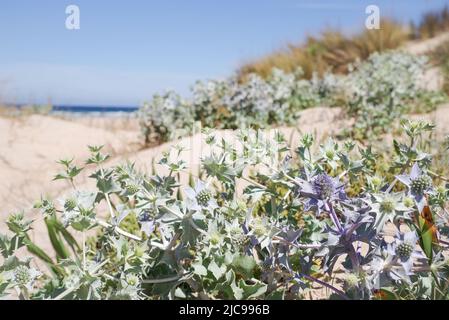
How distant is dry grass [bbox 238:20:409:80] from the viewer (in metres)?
10.7

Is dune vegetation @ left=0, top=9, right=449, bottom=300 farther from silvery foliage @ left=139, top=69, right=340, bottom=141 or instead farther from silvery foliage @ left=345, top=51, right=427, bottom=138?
silvery foliage @ left=139, top=69, right=340, bottom=141

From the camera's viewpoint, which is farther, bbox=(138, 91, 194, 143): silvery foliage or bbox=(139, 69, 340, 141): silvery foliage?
bbox=(138, 91, 194, 143): silvery foliage

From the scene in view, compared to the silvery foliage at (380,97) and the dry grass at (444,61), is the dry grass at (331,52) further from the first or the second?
the silvery foliage at (380,97)

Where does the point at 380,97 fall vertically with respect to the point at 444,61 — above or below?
below

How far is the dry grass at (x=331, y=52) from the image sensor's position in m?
10.7

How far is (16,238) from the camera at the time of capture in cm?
182

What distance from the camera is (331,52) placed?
39.2 ft

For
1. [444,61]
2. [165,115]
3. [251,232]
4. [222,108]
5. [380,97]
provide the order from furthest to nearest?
[444,61] → [222,108] → [165,115] → [380,97] → [251,232]

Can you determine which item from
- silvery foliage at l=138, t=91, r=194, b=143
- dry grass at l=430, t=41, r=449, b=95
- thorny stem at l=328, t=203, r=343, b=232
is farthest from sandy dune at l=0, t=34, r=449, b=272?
thorny stem at l=328, t=203, r=343, b=232

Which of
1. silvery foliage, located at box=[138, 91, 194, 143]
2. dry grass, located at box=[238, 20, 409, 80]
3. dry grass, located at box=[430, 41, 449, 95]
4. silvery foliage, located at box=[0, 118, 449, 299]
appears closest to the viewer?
silvery foliage, located at box=[0, 118, 449, 299]

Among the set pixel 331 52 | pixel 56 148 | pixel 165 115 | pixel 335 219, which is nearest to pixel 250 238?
pixel 335 219

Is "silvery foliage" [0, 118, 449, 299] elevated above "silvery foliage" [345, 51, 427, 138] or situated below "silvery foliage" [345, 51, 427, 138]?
below

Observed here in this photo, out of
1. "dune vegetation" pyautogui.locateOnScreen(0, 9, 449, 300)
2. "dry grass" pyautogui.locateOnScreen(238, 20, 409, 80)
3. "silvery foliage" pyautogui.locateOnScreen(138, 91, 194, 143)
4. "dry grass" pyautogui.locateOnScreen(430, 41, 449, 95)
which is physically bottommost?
"dune vegetation" pyautogui.locateOnScreen(0, 9, 449, 300)

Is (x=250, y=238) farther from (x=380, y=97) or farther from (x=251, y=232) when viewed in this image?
(x=380, y=97)
